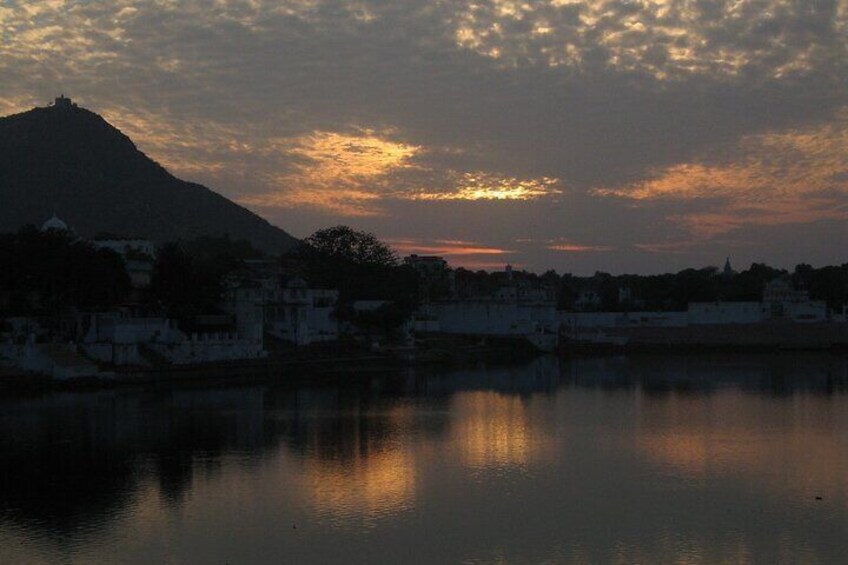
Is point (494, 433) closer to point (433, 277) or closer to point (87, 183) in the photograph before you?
point (433, 277)

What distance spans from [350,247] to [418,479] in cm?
Answer: 5181

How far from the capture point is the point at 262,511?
1880 cm

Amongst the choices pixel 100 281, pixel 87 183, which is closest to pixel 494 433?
pixel 100 281

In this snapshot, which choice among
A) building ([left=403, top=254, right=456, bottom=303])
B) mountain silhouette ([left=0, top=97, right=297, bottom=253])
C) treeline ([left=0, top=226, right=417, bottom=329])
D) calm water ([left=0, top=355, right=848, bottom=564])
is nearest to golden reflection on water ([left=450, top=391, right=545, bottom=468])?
calm water ([left=0, top=355, right=848, bottom=564])

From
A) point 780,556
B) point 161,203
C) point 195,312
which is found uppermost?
point 161,203

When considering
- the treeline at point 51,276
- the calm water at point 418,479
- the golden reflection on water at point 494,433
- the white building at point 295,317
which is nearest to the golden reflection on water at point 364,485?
the calm water at point 418,479

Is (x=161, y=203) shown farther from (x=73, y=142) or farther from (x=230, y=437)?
(x=230, y=437)

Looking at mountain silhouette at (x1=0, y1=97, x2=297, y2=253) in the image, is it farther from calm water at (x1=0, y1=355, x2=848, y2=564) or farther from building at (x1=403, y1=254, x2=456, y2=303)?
calm water at (x1=0, y1=355, x2=848, y2=564)

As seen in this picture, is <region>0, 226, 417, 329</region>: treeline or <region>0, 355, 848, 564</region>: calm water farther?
<region>0, 226, 417, 329</region>: treeline

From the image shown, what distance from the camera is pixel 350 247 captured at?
7281 centimetres

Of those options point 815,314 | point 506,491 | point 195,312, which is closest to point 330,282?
point 195,312

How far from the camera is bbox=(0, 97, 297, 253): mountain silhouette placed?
→ 315ft

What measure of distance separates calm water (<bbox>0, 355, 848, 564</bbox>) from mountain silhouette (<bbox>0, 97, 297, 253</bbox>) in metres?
65.1

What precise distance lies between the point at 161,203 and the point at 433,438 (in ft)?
307
